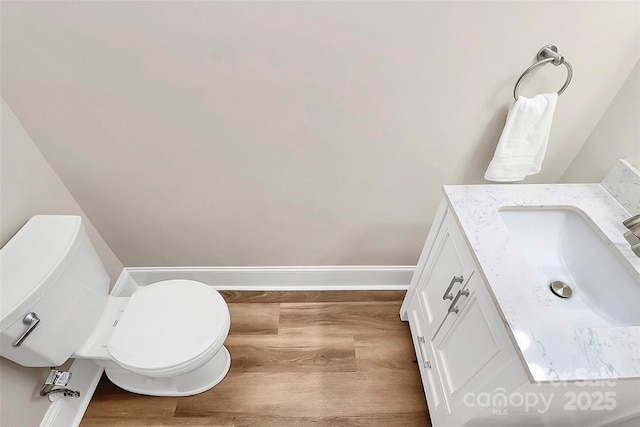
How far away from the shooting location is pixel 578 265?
1.06m

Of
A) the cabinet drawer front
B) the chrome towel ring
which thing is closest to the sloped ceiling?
the chrome towel ring

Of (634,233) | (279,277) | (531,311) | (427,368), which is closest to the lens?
(531,311)

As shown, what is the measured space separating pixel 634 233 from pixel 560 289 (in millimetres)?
250

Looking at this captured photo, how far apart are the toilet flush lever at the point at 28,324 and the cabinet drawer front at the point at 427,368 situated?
136cm

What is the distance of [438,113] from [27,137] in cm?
147

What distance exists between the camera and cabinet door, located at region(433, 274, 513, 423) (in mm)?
844

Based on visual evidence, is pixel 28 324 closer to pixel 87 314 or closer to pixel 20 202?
pixel 87 314

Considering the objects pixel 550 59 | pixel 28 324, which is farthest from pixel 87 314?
pixel 550 59

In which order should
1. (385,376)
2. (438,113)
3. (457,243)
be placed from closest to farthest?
(457,243), (438,113), (385,376)

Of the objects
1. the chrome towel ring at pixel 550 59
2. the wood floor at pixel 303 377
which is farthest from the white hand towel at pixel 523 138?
the wood floor at pixel 303 377

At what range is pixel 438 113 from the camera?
1.16 metres

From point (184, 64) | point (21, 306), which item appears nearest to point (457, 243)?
point (184, 64)

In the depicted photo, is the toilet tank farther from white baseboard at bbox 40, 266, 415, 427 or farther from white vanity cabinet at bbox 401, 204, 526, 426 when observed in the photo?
white vanity cabinet at bbox 401, 204, 526, 426

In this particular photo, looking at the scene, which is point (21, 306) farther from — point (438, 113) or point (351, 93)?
point (438, 113)
